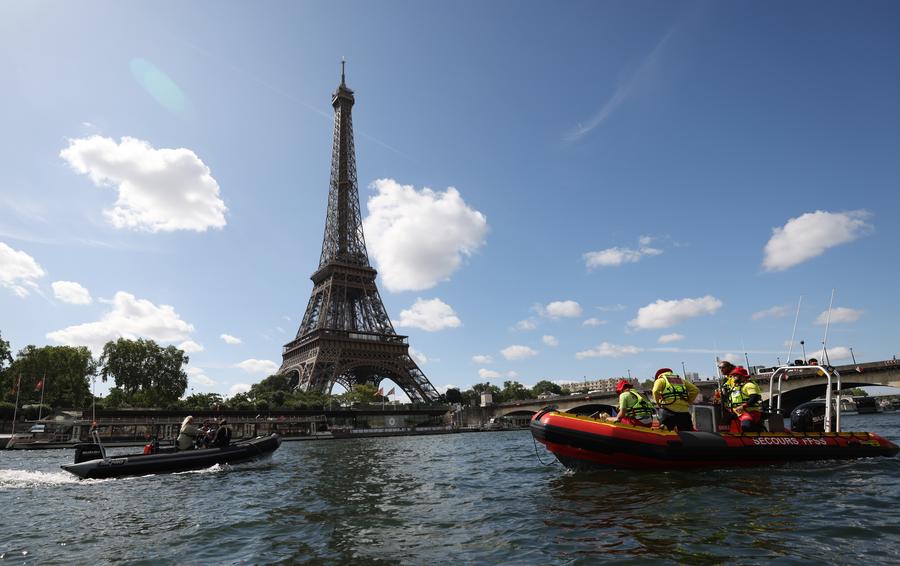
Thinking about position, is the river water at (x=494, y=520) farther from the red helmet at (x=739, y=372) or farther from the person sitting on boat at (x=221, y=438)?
the person sitting on boat at (x=221, y=438)

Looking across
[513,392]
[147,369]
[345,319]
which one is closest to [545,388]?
[513,392]

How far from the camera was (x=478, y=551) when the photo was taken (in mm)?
7785

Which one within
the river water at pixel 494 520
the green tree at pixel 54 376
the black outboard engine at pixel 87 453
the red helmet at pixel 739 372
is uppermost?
the green tree at pixel 54 376

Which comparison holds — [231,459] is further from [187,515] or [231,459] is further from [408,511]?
[408,511]

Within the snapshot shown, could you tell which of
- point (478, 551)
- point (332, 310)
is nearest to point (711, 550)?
point (478, 551)

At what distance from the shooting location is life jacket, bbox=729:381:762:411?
14578 millimetres

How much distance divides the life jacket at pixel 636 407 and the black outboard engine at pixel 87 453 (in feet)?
65.9

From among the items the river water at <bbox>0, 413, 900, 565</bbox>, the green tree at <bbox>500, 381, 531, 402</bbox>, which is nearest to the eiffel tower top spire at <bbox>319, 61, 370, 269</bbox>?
the green tree at <bbox>500, 381, 531, 402</bbox>

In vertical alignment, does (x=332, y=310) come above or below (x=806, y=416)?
above

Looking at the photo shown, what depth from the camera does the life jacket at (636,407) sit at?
46.0 ft

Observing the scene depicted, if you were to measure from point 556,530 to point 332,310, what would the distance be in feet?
258

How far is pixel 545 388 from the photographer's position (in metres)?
151

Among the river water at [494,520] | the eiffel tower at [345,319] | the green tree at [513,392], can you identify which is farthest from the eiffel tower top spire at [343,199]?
the river water at [494,520]

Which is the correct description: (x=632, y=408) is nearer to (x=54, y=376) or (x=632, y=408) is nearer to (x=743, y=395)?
(x=743, y=395)
